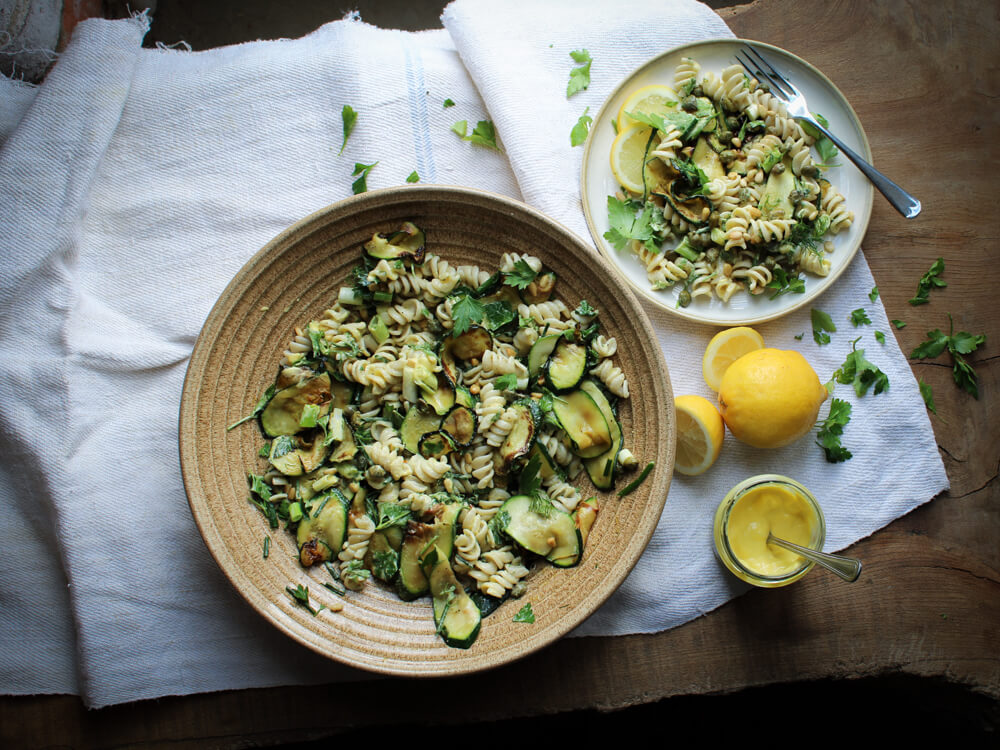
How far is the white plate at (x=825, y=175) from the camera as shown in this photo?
3271 millimetres

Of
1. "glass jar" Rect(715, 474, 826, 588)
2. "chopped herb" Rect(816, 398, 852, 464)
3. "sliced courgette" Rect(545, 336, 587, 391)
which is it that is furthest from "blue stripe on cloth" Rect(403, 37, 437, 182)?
"chopped herb" Rect(816, 398, 852, 464)

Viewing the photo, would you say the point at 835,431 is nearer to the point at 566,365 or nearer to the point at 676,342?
the point at 676,342

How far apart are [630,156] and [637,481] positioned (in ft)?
4.93

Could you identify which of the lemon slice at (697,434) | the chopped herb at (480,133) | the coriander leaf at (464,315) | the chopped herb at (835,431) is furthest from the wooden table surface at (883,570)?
the coriander leaf at (464,315)

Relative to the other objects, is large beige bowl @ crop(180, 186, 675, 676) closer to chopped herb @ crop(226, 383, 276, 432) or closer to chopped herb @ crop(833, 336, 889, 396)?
chopped herb @ crop(226, 383, 276, 432)

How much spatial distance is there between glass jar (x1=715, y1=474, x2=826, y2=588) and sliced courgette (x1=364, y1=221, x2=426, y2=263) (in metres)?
1.78

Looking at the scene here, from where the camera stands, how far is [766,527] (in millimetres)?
3262

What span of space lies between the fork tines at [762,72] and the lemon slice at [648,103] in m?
0.39

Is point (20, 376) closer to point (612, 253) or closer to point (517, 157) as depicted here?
point (517, 157)

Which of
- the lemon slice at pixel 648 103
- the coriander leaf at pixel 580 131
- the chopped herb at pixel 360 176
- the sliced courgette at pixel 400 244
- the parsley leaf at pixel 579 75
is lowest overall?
the sliced courgette at pixel 400 244

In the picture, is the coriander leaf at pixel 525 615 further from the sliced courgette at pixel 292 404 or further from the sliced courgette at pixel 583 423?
the sliced courgette at pixel 292 404

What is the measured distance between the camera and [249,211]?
343 cm

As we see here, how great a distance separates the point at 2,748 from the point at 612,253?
365 cm

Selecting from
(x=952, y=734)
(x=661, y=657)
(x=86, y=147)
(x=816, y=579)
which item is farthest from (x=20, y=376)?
(x=952, y=734)
